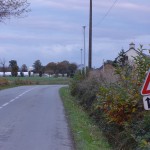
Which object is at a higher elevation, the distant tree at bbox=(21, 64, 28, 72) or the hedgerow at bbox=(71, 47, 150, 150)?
the distant tree at bbox=(21, 64, 28, 72)

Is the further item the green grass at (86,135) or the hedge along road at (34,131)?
the hedge along road at (34,131)

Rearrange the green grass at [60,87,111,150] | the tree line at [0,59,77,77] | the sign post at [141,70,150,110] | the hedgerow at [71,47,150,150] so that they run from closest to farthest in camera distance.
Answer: the sign post at [141,70,150,110] < the hedgerow at [71,47,150,150] < the green grass at [60,87,111,150] < the tree line at [0,59,77,77]

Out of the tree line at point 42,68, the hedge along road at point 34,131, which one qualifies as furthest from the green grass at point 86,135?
the tree line at point 42,68

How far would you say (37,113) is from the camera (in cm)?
2475

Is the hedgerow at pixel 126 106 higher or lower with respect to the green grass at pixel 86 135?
higher

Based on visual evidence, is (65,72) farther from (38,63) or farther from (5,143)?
(5,143)

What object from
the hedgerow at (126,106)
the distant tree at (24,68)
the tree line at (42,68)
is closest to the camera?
the hedgerow at (126,106)

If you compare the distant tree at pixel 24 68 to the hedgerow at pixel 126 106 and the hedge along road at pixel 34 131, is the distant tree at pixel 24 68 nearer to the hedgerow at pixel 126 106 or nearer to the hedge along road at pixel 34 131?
the hedge along road at pixel 34 131

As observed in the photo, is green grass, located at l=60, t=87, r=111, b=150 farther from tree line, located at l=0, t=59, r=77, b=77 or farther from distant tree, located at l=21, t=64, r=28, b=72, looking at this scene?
distant tree, located at l=21, t=64, r=28, b=72

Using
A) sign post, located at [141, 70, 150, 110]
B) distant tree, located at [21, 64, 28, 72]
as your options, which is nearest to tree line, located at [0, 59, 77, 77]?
distant tree, located at [21, 64, 28, 72]

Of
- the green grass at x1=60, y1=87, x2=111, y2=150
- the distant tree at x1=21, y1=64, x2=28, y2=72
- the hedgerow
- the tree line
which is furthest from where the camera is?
the distant tree at x1=21, y1=64, x2=28, y2=72

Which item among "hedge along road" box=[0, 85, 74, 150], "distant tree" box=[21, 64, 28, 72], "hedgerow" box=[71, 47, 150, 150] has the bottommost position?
"hedge along road" box=[0, 85, 74, 150]

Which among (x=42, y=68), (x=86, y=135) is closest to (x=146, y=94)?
(x=86, y=135)

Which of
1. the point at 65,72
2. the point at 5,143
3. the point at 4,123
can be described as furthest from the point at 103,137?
the point at 65,72
